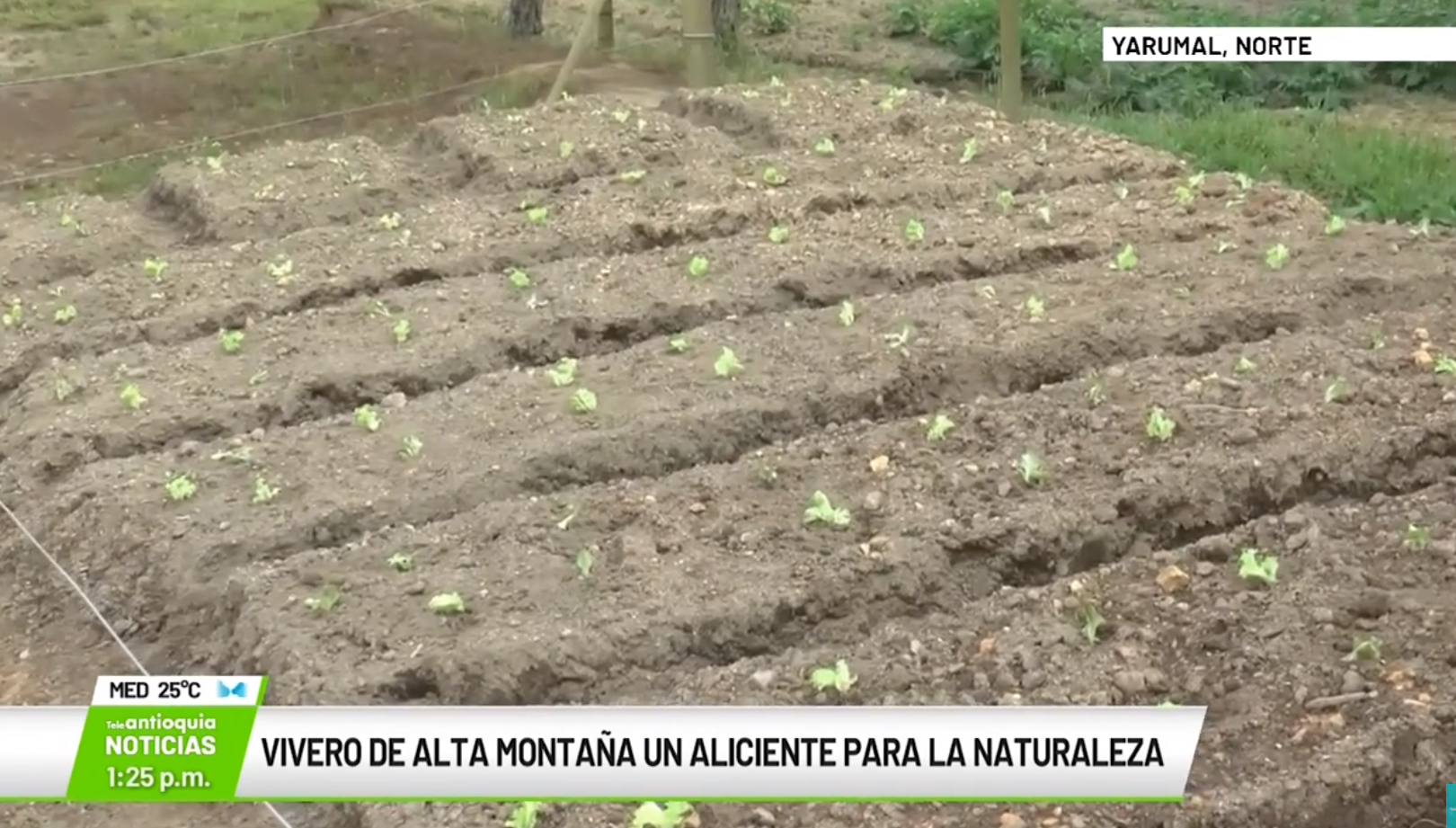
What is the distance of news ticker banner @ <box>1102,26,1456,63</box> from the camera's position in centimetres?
649

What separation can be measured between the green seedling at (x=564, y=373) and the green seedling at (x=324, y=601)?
1.20 metres

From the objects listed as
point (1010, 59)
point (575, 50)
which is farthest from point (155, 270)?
point (1010, 59)

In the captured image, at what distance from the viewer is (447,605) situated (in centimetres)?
374

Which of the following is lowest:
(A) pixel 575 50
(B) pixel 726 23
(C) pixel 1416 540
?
(C) pixel 1416 540

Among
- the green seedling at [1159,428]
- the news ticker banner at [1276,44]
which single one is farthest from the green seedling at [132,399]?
the news ticker banner at [1276,44]

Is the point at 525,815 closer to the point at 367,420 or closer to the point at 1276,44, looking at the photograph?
the point at 367,420

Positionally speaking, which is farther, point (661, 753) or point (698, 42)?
point (698, 42)

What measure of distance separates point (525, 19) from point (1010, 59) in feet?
13.4

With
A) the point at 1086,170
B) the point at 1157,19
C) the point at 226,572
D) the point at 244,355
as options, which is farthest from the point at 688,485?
the point at 1157,19

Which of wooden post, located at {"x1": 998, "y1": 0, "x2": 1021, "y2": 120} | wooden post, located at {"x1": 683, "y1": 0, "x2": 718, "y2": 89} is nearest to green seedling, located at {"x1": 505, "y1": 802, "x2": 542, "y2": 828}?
wooden post, located at {"x1": 998, "y1": 0, "x2": 1021, "y2": 120}

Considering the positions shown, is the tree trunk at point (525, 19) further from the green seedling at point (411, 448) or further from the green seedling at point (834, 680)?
the green seedling at point (834, 680)

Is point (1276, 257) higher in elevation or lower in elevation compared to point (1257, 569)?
higher

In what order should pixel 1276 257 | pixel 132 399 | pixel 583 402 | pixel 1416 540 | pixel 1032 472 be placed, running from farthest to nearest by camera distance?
pixel 1276 257, pixel 132 399, pixel 583 402, pixel 1032 472, pixel 1416 540

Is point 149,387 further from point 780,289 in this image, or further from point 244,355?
point 780,289
